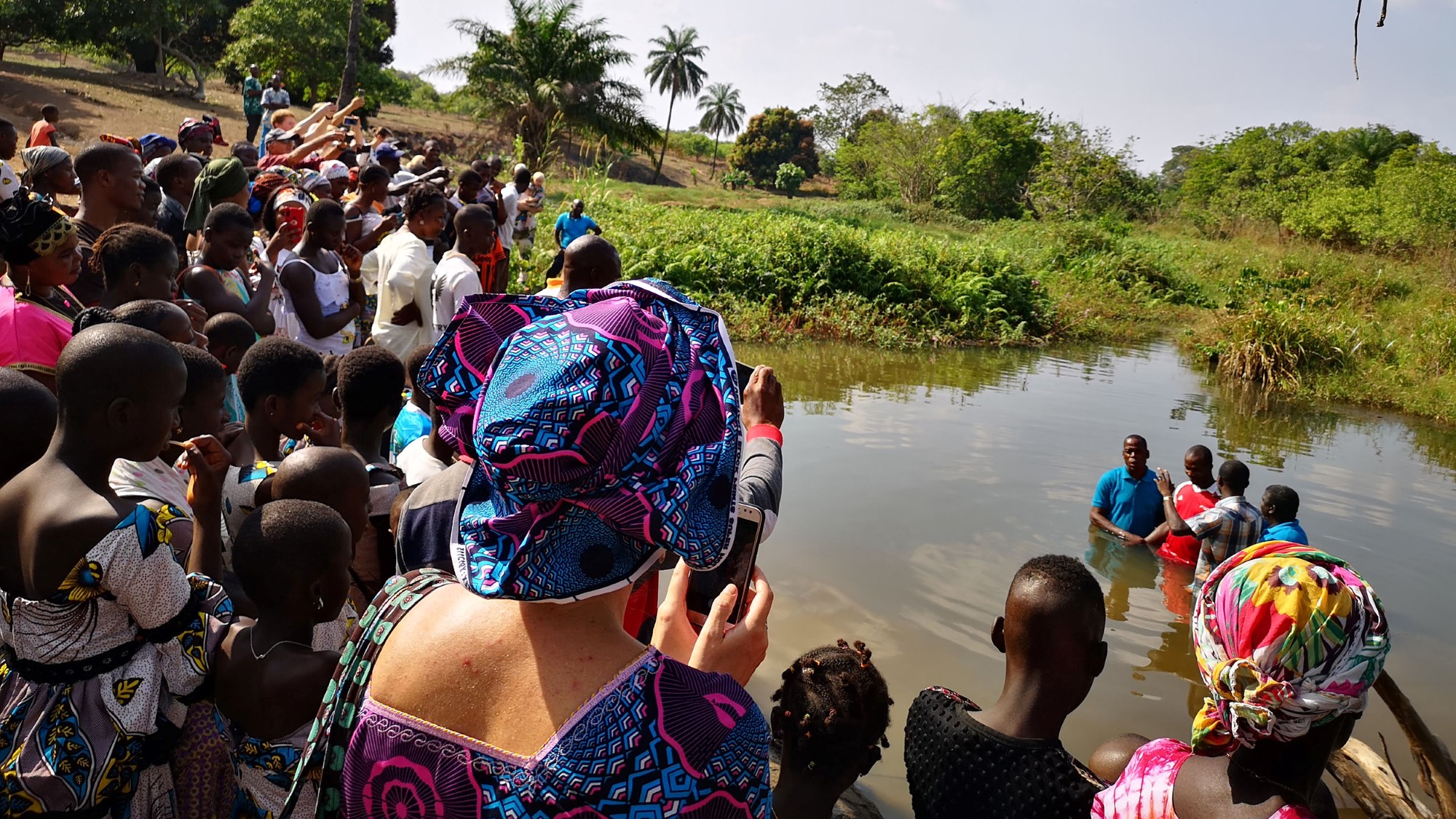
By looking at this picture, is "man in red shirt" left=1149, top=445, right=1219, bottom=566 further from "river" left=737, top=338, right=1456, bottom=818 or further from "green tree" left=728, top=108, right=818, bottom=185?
"green tree" left=728, top=108, right=818, bottom=185

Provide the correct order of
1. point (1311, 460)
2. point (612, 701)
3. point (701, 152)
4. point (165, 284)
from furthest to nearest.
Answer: point (701, 152) → point (1311, 460) → point (165, 284) → point (612, 701)

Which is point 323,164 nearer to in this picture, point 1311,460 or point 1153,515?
point 1153,515

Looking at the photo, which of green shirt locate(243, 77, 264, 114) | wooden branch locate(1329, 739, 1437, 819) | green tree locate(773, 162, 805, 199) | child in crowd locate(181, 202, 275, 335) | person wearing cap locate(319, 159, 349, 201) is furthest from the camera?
green tree locate(773, 162, 805, 199)

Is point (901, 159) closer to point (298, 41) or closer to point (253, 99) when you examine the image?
point (298, 41)

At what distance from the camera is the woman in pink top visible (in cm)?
160

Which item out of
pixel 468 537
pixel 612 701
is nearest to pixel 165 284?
pixel 468 537

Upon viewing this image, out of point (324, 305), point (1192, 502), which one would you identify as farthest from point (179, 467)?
point (1192, 502)

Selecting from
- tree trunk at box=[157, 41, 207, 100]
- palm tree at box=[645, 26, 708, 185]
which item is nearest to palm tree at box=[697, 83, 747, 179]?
palm tree at box=[645, 26, 708, 185]

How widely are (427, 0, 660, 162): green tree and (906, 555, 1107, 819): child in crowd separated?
25.5 meters

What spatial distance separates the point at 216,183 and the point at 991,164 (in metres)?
37.4

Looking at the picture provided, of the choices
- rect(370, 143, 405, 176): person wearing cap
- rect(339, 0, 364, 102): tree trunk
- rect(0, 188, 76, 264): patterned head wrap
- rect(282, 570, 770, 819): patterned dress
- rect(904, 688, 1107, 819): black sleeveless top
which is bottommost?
rect(904, 688, 1107, 819): black sleeveless top

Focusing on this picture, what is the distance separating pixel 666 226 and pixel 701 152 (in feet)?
158

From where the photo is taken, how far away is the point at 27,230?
322 centimetres

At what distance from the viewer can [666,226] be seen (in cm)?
1672
